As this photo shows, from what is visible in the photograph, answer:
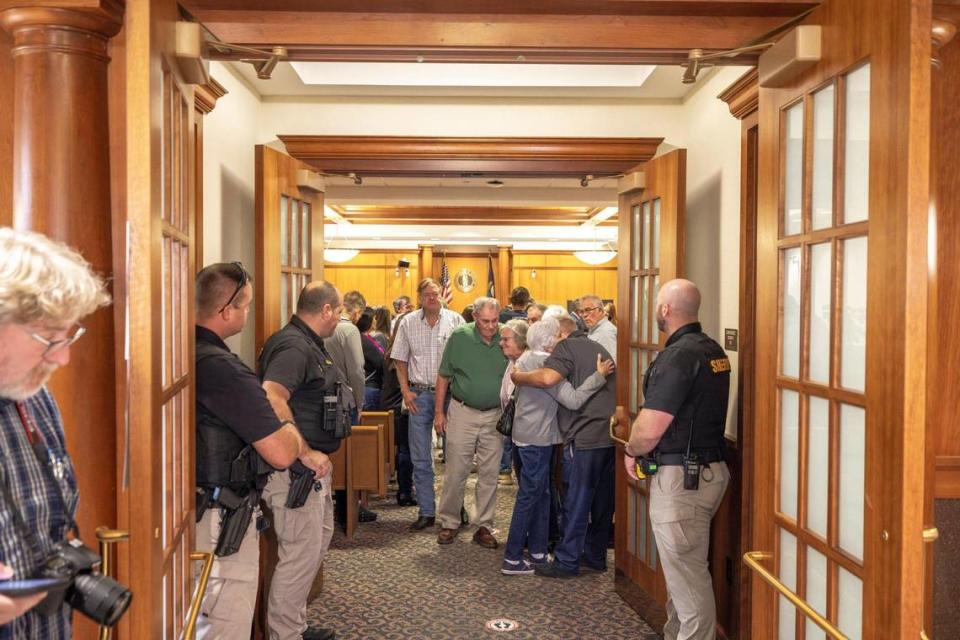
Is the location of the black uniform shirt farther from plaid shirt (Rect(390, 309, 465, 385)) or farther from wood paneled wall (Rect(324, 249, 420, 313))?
wood paneled wall (Rect(324, 249, 420, 313))

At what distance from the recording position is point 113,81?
2180mm

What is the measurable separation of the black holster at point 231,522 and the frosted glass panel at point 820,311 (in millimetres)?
1866

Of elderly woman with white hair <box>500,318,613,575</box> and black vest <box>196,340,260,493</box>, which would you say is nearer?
black vest <box>196,340,260,493</box>

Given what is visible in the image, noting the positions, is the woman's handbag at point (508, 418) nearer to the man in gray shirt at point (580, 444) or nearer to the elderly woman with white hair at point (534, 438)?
the elderly woman with white hair at point (534, 438)

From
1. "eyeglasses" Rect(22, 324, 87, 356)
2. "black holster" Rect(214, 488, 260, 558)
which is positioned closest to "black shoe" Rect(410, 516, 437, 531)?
"black holster" Rect(214, 488, 260, 558)

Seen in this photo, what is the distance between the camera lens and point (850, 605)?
1.92 meters

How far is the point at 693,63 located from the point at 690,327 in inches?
48.0

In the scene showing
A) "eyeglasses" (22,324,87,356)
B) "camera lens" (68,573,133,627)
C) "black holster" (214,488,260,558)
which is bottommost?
"black holster" (214,488,260,558)

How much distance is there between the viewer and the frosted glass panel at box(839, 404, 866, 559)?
1873 millimetres

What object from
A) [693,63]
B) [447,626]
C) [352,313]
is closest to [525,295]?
[352,313]

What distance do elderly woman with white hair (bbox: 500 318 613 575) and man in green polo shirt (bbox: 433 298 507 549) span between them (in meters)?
0.52

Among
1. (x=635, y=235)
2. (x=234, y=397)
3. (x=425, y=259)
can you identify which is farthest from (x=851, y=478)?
(x=425, y=259)

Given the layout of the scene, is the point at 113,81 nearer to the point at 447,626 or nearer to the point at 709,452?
the point at 709,452

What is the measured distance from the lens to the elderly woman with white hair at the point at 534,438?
4699 mm
